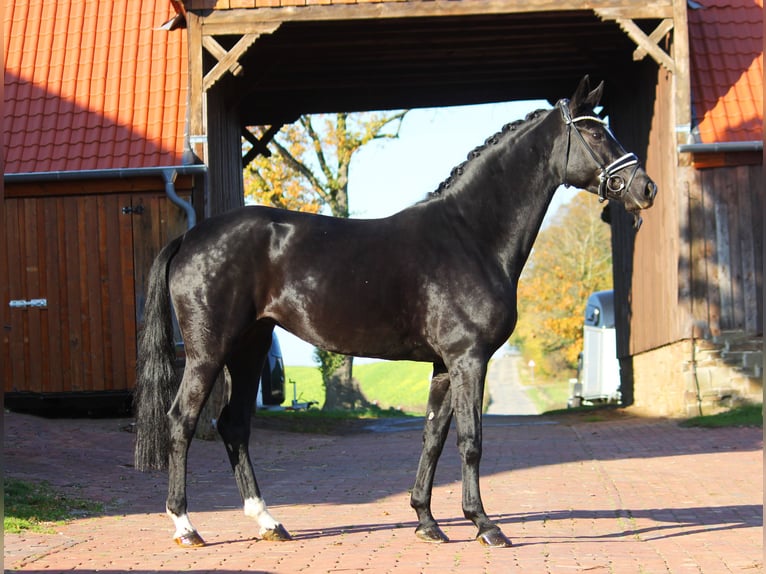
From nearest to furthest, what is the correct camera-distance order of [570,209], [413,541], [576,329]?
[413,541], [576,329], [570,209]

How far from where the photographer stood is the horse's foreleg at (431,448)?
240 inches

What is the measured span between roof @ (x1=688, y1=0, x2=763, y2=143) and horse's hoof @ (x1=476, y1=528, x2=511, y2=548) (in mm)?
10681

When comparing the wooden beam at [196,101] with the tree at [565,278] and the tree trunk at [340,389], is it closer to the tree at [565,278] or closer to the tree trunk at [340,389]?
the tree trunk at [340,389]

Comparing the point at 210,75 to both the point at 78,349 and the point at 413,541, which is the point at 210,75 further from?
the point at 413,541

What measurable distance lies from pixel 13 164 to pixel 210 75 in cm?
338

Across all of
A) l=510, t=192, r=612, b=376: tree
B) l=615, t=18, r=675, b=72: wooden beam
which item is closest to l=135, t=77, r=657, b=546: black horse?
l=615, t=18, r=675, b=72: wooden beam

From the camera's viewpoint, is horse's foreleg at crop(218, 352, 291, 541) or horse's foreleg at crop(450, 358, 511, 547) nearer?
horse's foreleg at crop(450, 358, 511, 547)

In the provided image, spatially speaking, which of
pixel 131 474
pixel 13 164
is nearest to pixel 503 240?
pixel 131 474

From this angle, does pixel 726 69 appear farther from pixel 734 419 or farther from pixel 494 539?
pixel 494 539

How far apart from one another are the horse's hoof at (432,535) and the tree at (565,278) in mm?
39093

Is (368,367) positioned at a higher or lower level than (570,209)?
lower

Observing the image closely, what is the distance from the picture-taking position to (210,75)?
1416 centimetres

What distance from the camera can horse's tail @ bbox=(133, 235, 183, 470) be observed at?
20.3 feet

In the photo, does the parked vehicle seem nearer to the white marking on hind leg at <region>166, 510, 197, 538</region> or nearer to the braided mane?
the braided mane
